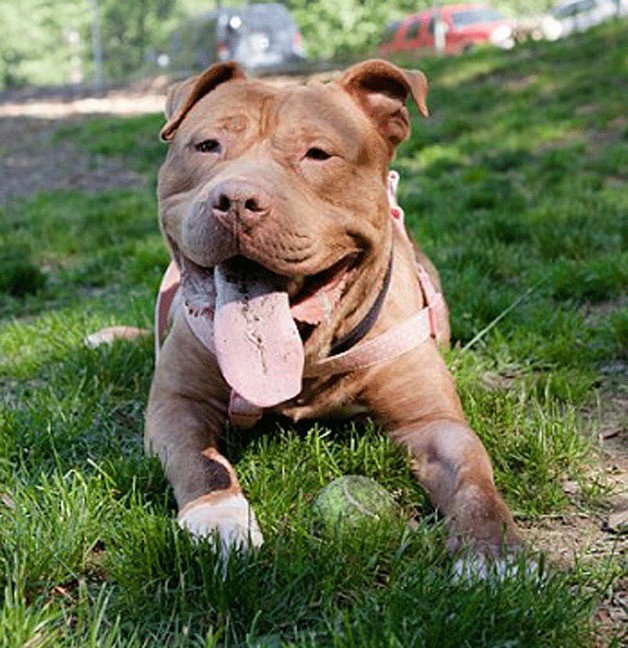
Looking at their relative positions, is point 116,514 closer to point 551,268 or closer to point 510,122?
point 551,268

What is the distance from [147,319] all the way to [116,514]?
2.07 meters

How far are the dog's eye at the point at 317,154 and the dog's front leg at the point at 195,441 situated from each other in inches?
27.0

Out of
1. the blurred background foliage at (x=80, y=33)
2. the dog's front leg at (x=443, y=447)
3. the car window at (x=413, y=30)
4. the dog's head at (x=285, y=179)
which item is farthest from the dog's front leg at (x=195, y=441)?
the blurred background foliage at (x=80, y=33)

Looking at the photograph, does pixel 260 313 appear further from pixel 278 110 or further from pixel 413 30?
pixel 413 30

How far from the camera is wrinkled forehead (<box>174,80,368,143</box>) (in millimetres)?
2949

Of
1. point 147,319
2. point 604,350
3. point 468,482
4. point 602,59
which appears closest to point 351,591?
point 468,482

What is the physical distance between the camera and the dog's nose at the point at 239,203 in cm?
251

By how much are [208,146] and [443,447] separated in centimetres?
116

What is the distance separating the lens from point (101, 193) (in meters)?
9.02

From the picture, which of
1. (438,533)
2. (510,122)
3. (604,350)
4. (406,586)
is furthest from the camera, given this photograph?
(510,122)

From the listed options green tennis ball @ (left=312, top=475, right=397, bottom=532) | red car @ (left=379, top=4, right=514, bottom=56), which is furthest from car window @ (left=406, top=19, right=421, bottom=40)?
green tennis ball @ (left=312, top=475, right=397, bottom=532)

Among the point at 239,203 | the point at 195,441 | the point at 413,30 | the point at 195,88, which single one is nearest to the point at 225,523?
the point at 195,441

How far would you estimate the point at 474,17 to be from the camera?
72.7 feet

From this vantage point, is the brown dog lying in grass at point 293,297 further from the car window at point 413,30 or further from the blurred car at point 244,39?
the car window at point 413,30
